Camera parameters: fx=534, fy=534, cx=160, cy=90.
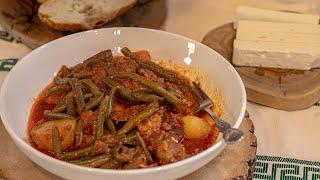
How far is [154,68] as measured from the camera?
6.66ft

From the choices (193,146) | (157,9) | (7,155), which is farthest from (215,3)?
(7,155)

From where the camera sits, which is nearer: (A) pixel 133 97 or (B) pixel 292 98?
(A) pixel 133 97

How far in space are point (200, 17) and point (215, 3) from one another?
7.0 inches

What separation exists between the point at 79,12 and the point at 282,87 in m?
1.01

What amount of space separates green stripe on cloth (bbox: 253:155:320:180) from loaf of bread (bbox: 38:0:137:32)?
39.4 inches

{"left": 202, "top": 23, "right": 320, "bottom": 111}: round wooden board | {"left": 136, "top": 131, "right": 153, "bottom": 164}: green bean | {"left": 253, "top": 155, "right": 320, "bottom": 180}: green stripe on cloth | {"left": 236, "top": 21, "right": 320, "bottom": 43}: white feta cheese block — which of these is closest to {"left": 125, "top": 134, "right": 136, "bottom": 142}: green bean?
{"left": 136, "top": 131, "right": 153, "bottom": 164}: green bean

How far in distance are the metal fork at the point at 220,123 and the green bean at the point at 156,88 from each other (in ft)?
0.35

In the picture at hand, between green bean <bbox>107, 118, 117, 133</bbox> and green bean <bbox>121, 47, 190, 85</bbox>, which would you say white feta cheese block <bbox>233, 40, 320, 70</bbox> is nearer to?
green bean <bbox>121, 47, 190, 85</bbox>

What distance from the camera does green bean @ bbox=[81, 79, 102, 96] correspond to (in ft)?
6.15

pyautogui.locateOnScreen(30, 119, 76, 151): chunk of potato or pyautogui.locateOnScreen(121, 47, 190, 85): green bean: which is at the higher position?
pyautogui.locateOnScreen(121, 47, 190, 85): green bean

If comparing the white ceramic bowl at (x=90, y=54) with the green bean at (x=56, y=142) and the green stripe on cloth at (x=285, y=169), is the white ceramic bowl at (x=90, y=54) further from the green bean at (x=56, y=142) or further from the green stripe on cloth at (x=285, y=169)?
the green stripe on cloth at (x=285, y=169)

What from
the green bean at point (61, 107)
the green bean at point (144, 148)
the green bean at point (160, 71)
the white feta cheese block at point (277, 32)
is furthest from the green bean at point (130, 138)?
the white feta cheese block at point (277, 32)

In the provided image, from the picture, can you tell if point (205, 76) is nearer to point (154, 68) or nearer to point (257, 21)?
point (154, 68)

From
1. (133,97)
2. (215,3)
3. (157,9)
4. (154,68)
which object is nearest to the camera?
(133,97)
